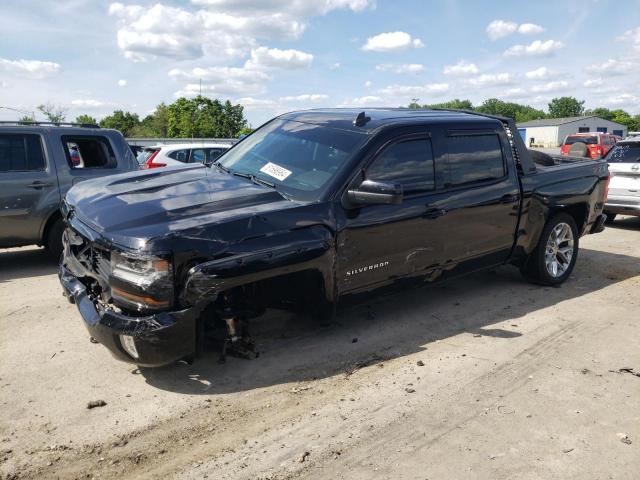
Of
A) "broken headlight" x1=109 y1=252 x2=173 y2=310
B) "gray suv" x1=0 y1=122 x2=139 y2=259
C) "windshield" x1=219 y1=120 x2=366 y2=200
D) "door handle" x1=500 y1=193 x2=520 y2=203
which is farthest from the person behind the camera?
"gray suv" x1=0 y1=122 x2=139 y2=259

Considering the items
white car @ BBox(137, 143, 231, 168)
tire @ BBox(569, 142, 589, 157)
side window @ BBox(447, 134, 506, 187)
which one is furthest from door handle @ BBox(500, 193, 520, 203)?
white car @ BBox(137, 143, 231, 168)

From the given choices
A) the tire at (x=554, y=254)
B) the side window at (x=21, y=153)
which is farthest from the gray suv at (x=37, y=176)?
the tire at (x=554, y=254)

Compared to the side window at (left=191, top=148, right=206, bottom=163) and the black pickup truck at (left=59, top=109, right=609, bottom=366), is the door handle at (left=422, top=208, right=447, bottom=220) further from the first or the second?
the side window at (left=191, top=148, right=206, bottom=163)

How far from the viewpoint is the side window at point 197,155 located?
11289 mm

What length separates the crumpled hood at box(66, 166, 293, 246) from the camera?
335 centimetres

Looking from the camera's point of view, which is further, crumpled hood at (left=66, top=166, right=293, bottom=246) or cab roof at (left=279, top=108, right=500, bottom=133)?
cab roof at (left=279, top=108, right=500, bottom=133)

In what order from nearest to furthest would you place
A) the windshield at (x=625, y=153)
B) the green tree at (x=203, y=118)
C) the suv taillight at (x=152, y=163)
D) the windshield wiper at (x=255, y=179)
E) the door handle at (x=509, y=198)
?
the windshield wiper at (x=255, y=179) → the door handle at (x=509, y=198) → the windshield at (x=625, y=153) → the suv taillight at (x=152, y=163) → the green tree at (x=203, y=118)

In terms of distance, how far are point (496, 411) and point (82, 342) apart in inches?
126

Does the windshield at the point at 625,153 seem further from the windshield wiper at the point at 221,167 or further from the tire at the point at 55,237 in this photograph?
the tire at the point at 55,237

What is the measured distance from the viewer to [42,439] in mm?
3020

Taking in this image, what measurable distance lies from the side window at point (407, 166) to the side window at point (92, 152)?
4.45 metres

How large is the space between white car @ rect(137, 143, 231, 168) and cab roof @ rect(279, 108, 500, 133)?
5.99 m

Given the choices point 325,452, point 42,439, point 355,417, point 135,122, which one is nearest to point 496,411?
point 355,417

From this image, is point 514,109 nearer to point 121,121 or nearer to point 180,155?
point 121,121
